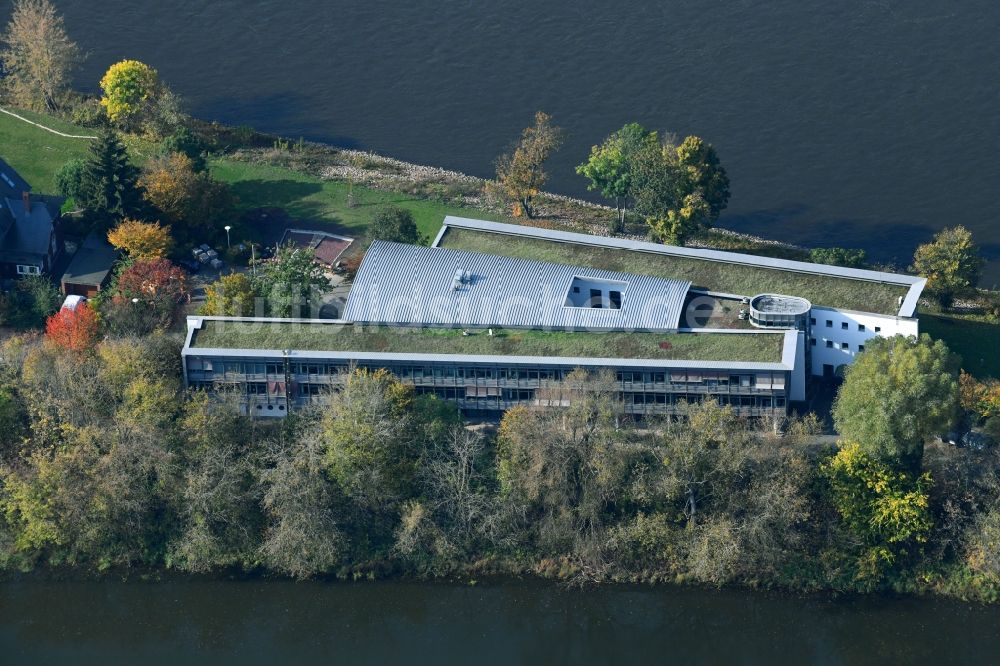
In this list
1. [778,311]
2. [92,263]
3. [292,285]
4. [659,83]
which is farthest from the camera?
[659,83]

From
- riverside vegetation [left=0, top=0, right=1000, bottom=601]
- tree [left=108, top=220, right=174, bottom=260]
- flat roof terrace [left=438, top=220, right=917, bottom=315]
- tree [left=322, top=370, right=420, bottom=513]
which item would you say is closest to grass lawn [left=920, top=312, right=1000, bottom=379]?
riverside vegetation [left=0, top=0, right=1000, bottom=601]

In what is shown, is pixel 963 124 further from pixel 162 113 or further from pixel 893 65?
pixel 162 113

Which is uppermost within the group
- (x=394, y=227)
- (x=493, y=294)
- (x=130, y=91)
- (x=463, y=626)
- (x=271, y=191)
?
(x=130, y=91)

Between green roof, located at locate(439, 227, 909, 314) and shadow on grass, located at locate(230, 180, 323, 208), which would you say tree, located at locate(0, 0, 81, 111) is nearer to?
shadow on grass, located at locate(230, 180, 323, 208)

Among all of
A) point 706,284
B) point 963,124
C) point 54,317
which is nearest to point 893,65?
point 963,124

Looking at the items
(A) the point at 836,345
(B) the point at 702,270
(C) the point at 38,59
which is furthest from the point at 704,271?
(C) the point at 38,59

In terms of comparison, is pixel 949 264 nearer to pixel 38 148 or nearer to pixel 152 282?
pixel 152 282

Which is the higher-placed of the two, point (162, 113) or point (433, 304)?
point (162, 113)

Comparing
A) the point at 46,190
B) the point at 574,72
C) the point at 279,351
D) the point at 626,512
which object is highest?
the point at 574,72
